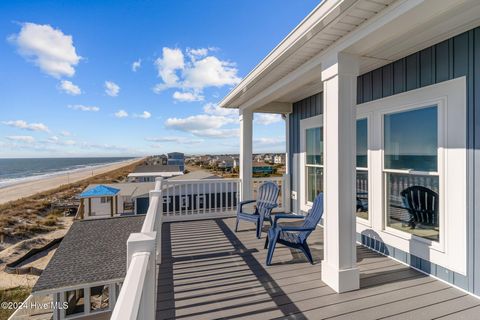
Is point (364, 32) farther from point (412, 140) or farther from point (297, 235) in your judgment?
point (297, 235)

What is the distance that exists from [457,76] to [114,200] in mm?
15846

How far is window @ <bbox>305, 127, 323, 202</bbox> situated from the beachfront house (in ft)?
3.76

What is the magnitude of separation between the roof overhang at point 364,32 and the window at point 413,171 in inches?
30.1

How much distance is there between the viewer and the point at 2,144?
2719 inches

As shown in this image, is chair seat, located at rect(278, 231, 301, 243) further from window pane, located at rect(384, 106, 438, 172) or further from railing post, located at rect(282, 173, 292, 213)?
railing post, located at rect(282, 173, 292, 213)

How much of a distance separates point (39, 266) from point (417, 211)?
1370cm

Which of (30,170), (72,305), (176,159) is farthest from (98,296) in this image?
(30,170)

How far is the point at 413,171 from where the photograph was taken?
2.93 m

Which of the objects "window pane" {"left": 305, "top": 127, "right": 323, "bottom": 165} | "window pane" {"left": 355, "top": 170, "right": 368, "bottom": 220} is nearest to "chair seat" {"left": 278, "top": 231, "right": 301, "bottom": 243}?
"window pane" {"left": 355, "top": 170, "right": 368, "bottom": 220}

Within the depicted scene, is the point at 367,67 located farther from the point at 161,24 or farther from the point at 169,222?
the point at 161,24

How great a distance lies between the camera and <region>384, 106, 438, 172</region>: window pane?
2719 millimetres

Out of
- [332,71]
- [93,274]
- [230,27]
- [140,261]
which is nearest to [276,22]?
[230,27]

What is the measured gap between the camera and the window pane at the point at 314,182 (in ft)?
15.6

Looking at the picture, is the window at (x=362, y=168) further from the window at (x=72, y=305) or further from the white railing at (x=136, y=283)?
the window at (x=72, y=305)
